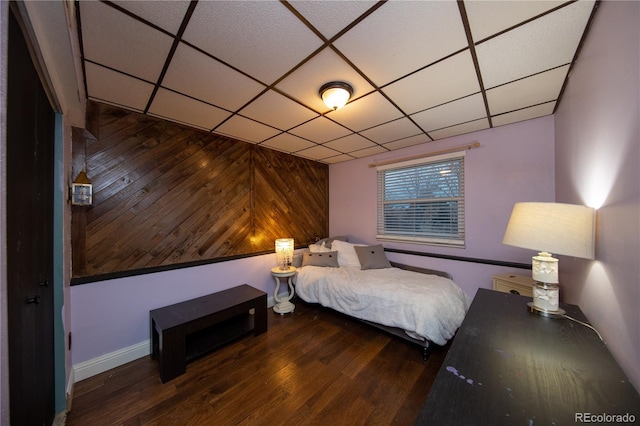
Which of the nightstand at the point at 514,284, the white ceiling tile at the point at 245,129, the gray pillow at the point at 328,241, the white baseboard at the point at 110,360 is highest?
the white ceiling tile at the point at 245,129

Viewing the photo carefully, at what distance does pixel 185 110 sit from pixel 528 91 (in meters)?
3.18

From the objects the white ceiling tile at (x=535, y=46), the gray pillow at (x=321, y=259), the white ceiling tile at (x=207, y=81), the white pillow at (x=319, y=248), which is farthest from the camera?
the white pillow at (x=319, y=248)

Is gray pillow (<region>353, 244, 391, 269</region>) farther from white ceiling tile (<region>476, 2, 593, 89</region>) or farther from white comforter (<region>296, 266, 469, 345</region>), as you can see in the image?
white ceiling tile (<region>476, 2, 593, 89</region>)

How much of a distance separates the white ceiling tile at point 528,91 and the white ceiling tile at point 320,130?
1.50 meters

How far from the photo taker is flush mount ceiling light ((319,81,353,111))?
1.78m

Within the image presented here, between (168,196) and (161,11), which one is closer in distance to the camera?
(161,11)

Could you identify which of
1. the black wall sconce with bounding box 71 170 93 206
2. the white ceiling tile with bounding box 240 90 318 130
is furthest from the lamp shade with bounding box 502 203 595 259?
the black wall sconce with bounding box 71 170 93 206

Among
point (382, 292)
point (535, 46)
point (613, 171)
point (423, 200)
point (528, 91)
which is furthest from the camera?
point (423, 200)

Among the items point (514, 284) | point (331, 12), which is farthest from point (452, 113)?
point (514, 284)

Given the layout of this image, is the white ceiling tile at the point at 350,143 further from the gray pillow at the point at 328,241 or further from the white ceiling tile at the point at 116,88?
the white ceiling tile at the point at 116,88

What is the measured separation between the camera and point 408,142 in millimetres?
3238

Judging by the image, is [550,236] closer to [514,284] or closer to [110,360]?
[514,284]

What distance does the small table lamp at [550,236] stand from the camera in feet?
3.61

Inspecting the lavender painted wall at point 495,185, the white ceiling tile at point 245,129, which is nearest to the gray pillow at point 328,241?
the lavender painted wall at point 495,185
